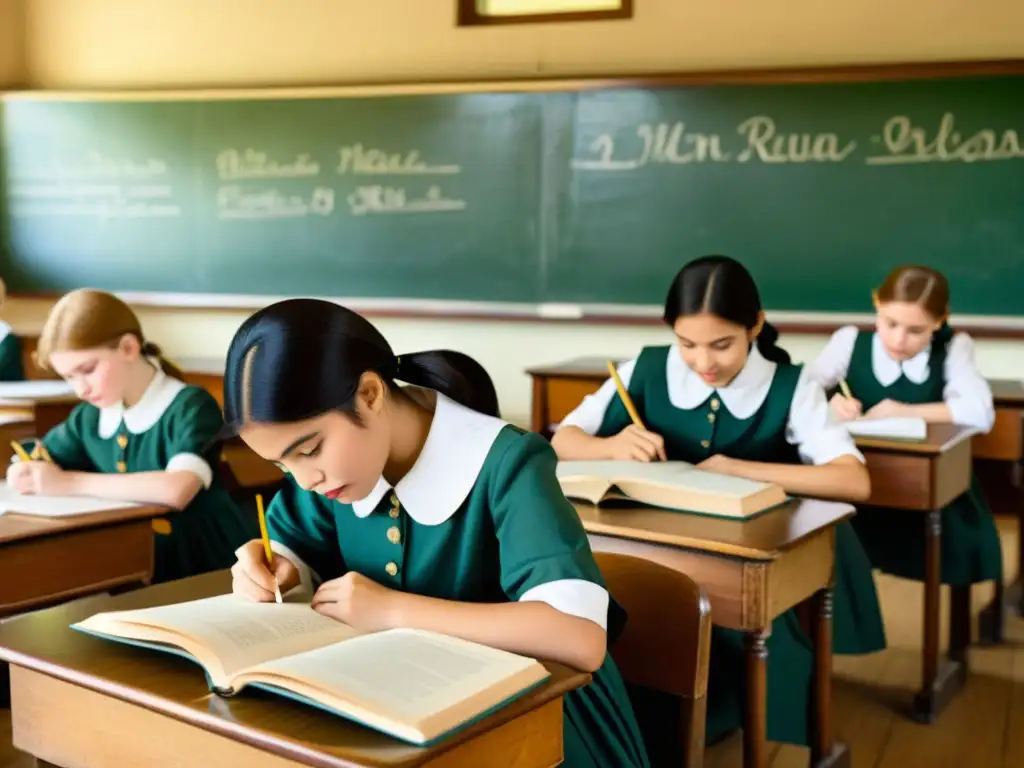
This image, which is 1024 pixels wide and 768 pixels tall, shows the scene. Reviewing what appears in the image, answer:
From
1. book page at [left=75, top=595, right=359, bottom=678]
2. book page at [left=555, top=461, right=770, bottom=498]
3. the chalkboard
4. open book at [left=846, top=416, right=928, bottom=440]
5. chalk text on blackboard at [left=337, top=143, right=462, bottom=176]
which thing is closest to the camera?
book page at [left=75, top=595, right=359, bottom=678]

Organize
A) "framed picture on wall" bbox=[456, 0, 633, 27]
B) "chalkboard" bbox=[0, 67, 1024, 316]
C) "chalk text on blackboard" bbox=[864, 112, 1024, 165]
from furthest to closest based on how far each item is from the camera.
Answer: "framed picture on wall" bbox=[456, 0, 633, 27] → "chalkboard" bbox=[0, 67, 1024, 316] → "chalk text on blackboard" bbox=[864, 112, 1024, 165]

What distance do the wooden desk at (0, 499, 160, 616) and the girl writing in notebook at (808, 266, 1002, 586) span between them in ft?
5.63

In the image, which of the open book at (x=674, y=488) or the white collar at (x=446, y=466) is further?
the open book at (x=674, y=488)

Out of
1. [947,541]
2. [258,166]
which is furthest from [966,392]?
[258,166]

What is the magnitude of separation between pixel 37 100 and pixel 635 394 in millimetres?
4322

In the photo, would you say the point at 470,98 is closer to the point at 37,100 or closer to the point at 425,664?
the point at 37,100

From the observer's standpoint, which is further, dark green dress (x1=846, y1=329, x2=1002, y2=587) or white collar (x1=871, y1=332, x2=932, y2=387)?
white collar (x1=871, y1=332, x2=932, y2=387)

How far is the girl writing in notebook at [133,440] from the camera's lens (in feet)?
7.59

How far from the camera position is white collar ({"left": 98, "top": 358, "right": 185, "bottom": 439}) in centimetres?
249

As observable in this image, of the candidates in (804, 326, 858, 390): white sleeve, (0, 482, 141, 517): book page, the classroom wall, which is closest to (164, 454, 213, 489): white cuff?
(0, 482, 141, 517): book page

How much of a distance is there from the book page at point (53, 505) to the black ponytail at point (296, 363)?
969mm

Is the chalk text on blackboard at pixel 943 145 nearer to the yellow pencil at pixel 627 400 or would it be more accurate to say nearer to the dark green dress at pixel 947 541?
the dark green dress at pixel 947 541

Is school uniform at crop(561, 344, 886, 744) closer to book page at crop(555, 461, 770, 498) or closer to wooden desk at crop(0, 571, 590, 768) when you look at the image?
book page at crop(555, 461, 770, 498)

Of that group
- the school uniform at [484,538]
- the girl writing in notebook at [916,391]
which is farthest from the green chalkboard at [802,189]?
the school uniform at [484,538]
